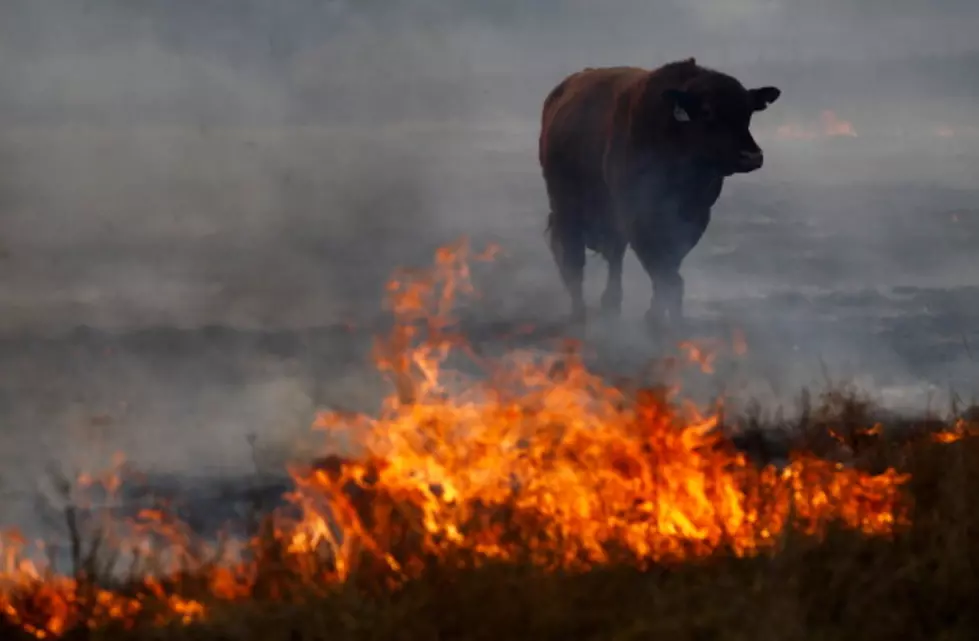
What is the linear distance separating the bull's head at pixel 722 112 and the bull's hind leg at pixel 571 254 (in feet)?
2.27

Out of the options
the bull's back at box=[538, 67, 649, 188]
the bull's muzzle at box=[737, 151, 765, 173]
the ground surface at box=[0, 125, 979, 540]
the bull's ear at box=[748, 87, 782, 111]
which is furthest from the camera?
the bull's back at box=[538, 67, 649, 188]

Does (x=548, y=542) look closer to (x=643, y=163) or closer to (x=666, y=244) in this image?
(x=666, y=244)

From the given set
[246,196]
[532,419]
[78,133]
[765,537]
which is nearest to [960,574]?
[765,537]

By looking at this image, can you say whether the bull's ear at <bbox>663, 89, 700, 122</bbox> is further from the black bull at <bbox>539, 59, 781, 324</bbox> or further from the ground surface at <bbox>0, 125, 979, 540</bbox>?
the ground surface at <bbox>0, 125, 979, 540</bbox>

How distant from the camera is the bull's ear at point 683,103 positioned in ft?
16.1

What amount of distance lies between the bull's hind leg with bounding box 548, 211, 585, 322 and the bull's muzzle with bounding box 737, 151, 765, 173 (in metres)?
0.78

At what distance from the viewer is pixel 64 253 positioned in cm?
417

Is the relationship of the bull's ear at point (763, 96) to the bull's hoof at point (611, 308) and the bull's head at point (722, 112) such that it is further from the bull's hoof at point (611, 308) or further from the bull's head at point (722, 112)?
the bull's hoof at point (611, 308)

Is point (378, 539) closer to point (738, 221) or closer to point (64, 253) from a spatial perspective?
point (64, 253)

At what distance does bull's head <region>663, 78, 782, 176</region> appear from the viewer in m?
4.91

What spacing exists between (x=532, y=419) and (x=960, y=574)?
129 cm

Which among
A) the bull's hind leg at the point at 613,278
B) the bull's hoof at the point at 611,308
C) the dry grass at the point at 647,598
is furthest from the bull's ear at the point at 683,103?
the dry grass at the point at 647,598

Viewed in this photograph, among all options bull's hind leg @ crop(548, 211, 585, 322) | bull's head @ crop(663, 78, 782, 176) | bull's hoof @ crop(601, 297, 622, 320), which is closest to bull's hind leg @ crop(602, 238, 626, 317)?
bull's hoof @ crop(601, 297, 622, 320)

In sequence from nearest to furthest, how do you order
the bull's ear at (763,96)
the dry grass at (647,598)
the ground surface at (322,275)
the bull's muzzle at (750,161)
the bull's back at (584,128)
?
the dry grass at (647,598), the ground surface at (322,275), the bull's muzzle at (750,161), the bull's ear at (763,96), the bull's back at (584,128)
